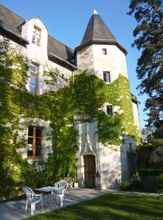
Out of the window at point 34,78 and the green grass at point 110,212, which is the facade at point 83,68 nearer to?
the window at point 34,78

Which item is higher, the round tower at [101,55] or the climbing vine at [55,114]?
the round tower at [101,55]

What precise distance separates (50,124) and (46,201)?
537 cm

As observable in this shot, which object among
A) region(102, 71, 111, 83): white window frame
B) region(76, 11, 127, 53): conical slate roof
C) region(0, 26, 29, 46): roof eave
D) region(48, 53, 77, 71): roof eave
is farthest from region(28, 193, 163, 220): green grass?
region(76, 11, 127, 53): conical slate roof

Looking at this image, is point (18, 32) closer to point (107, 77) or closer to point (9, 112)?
point (9, 112)

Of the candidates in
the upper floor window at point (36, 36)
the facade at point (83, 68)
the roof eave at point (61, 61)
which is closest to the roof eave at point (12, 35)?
the facade at point (83, 68)

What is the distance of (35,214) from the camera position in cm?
762

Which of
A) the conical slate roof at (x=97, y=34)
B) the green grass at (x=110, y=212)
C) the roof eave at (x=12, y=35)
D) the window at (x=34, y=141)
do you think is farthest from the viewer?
the conical slate roof at (x=97, y=34)

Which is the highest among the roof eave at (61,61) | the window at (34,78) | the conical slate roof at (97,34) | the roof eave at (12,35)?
the conical slate roof at (97,34)

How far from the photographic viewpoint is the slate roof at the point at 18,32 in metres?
13.0

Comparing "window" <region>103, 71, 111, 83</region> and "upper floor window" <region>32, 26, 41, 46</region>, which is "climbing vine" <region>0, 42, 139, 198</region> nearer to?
"window" <region>103, 71, 111, 83</region>

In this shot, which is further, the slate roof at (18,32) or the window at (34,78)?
the window at (34,78)

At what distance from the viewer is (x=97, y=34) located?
1794 centimetres

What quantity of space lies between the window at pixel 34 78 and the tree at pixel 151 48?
892 cm

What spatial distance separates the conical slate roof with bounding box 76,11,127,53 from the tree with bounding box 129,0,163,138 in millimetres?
2045
